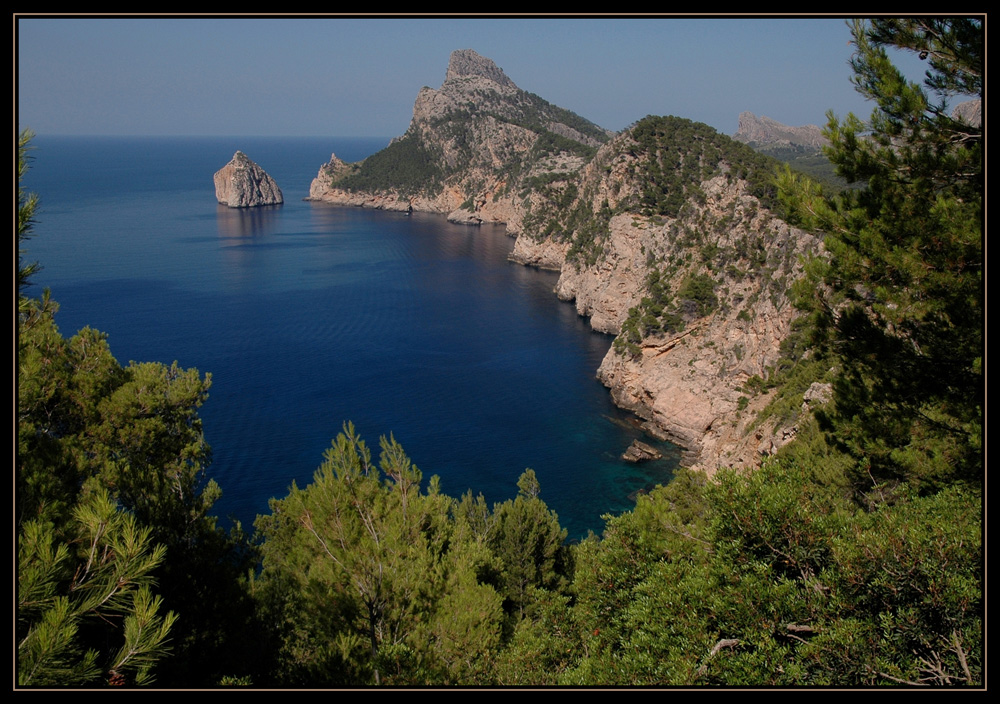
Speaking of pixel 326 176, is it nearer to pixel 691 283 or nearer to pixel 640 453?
pixel 691 283

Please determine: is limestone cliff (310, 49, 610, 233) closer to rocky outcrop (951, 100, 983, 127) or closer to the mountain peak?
the mountain peak

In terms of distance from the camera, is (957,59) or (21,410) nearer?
(957,59)

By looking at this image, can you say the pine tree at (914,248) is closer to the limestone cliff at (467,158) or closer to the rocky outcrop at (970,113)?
the rocky outcrop at (970,113)

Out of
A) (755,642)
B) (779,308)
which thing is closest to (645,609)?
(755,642)

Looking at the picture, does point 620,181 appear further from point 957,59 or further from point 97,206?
point 97,206

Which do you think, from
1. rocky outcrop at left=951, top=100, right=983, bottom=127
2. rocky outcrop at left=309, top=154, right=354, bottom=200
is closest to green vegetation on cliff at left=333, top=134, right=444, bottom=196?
rocky outcrop at left=309, top=154, right=354, bottom=200

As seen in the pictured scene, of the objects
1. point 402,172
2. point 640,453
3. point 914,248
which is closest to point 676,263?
point 640,453
